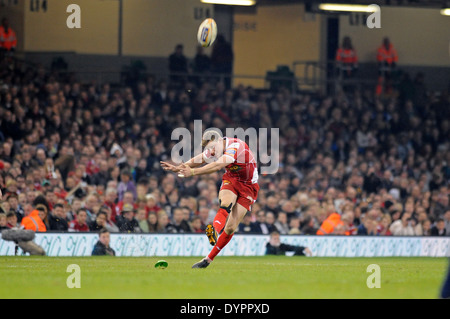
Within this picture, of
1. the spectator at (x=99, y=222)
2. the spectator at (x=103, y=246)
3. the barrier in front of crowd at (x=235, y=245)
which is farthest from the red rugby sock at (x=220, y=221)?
the spectator at (x=99, y=222)

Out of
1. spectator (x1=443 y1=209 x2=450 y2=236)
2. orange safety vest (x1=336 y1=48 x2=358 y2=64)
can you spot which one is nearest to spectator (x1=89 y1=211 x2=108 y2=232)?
spectator (x1=443 y1=209 x2=450 y2=236)

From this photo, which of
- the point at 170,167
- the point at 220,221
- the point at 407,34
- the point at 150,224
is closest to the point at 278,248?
the point at 150,224

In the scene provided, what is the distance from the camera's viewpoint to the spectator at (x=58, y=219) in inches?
719

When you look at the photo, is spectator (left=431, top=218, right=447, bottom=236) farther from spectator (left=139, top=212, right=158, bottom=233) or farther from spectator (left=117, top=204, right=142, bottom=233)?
spectator (left=117, top=204, right=142, bottom=233)

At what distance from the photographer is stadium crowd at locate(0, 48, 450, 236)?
19406mm

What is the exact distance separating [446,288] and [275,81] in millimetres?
20072

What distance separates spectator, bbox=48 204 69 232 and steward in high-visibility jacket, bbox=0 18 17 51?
7300 millimetres

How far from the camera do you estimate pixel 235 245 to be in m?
19.8

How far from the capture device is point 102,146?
73.3ft

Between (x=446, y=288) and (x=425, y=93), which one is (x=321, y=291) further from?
(x=425, y=93)

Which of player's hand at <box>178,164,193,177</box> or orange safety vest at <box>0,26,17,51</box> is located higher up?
orange safety vest at <box>0,26,17,51</box>

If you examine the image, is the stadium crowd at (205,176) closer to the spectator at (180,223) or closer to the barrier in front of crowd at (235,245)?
the spectator at (180,223)

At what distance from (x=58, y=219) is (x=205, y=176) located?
4965 mm

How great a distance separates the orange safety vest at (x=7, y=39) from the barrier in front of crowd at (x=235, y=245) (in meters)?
8.06
